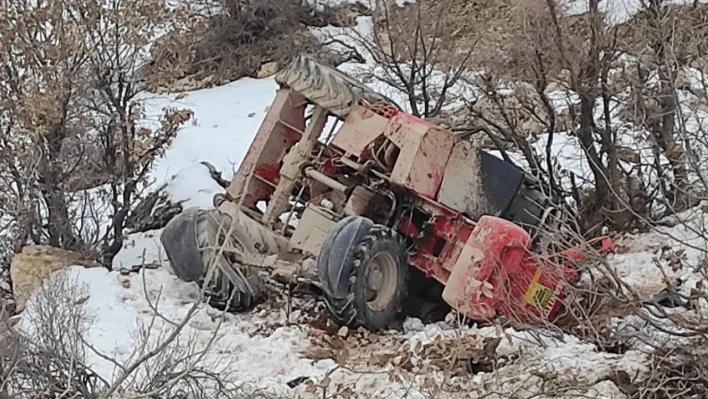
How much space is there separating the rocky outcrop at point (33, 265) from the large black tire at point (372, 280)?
7.64 feet

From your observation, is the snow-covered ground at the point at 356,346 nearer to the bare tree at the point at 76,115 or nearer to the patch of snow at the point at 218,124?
the bare tree at the point at 76,115

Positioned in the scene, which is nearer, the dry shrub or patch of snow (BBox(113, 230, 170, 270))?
patch of snow (BBox(113, 230, 170, 270))

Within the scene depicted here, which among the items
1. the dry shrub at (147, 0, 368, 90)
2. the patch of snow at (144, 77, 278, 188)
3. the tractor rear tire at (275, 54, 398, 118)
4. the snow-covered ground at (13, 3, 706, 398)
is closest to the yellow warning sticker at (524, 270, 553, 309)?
the snow-covered ground at (13, 3, 706, 398)

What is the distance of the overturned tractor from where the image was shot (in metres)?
7.41

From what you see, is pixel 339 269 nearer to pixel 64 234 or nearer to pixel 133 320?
pixel 133 320

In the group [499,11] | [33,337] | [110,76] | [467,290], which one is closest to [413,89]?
[110,76]

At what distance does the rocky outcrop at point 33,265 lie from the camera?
26.6 ft

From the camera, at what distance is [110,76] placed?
358 inches

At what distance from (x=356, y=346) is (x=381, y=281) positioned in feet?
1.99

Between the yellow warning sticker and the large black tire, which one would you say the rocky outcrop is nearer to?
the large black tire

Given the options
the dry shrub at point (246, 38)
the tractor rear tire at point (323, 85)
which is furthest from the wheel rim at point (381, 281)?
the dry shrub at point (246, 38)

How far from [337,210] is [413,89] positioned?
3.75m

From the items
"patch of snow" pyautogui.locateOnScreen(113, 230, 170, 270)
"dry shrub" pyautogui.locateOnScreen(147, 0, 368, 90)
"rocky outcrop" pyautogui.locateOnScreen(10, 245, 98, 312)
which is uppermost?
"dry shrub" pyautogui.locateOnScreen(147, 0, 368, 90)

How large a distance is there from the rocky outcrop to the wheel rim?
251cm
